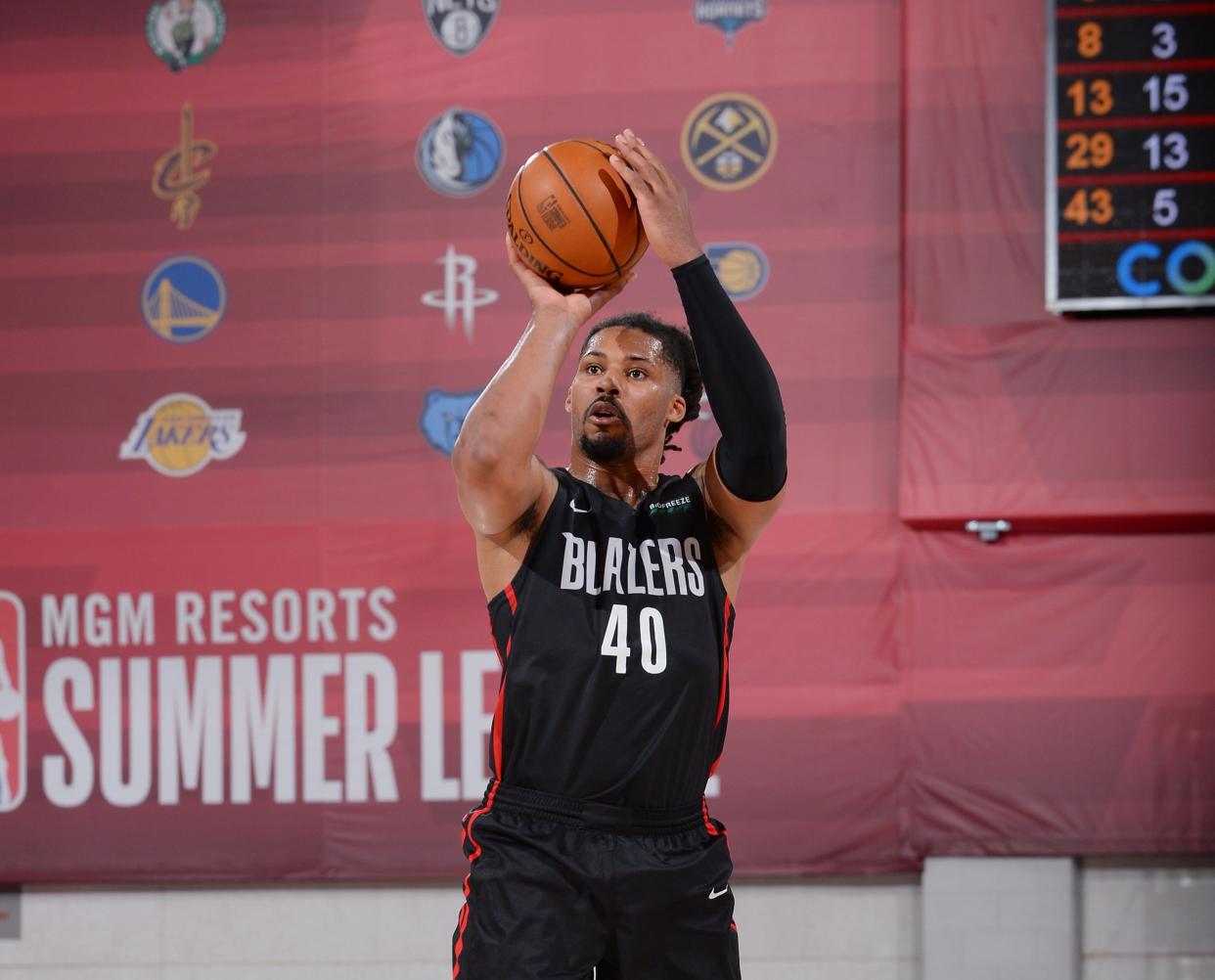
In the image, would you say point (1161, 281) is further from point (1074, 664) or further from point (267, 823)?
point (267, 823)

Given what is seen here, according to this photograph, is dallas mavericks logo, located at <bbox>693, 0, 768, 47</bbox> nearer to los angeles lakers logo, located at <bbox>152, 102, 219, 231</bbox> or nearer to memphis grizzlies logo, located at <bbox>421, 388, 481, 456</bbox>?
memphis grizzlies logo, located at <bbox>421, 388, 481, 456</bbox>

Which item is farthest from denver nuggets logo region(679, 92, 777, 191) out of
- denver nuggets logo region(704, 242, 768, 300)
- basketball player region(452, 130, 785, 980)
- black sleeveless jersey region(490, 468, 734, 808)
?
black sleeveless jersey region(490, 468, 734, 808)

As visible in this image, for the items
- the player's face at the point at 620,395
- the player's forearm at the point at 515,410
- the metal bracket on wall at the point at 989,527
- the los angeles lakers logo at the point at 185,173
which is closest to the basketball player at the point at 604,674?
the player's forearm at the point at 515,410

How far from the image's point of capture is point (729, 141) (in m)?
4.34

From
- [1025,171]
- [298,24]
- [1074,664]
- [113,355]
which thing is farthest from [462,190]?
[1074,664]

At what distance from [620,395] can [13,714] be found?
293cm

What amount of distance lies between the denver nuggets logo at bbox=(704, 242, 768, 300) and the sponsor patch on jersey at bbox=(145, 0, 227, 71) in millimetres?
1764

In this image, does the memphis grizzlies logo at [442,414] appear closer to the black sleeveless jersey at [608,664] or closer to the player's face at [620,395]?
the player's face at [620,395]

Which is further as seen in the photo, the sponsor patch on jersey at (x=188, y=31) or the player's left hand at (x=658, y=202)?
the sponsor patch on jersey at (x=188, y=31)

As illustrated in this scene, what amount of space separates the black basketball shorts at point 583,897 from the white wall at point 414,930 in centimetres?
218

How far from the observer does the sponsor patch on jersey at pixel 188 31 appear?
4.46 m

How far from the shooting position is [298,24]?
14.6 ft

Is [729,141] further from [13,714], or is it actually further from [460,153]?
[13,714]

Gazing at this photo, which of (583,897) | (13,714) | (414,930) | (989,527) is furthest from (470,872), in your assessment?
(13,714)
